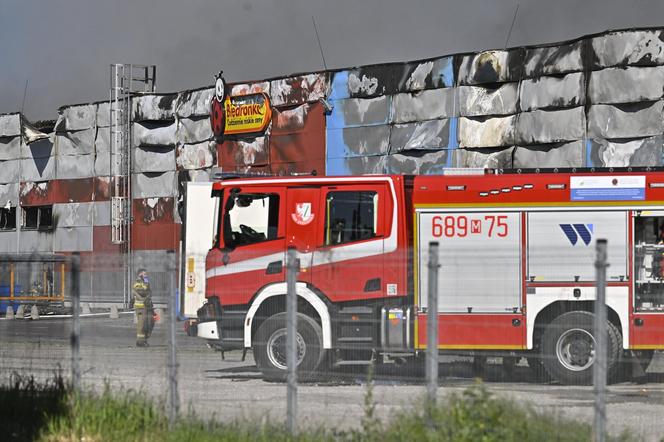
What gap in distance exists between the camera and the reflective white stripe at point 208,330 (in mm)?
14987

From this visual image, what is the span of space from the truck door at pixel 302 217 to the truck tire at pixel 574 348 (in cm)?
370

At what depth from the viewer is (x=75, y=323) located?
1166cm

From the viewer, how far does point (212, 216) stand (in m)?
18.0

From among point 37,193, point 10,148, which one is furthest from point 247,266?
point 10,148

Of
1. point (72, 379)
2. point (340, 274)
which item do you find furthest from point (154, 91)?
point (72, 379)

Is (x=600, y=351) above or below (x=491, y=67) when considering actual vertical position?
below

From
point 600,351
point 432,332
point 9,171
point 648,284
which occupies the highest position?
point 9,171

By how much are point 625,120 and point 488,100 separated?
191 inches

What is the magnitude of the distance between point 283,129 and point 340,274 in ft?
88.1

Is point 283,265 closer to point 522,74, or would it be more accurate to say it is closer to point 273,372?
point 273,372

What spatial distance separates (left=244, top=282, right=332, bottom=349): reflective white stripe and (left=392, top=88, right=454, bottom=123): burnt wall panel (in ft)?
70.4

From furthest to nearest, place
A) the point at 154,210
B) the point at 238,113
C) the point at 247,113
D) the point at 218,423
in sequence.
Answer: the point at 154,210 < the point at 238,113 < the point at 247,113 < the point at 218,423

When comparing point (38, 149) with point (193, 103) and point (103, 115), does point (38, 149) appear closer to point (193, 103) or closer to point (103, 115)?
point (103, 115)

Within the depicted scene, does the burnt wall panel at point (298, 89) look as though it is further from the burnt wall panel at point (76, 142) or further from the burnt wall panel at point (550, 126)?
the burnt wall panel at point (76, 142)
